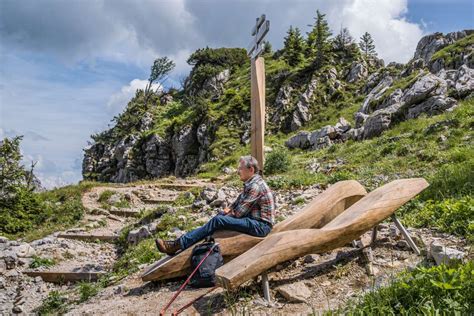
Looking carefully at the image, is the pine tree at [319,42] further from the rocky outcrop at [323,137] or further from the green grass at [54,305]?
the green grass at [54,305]

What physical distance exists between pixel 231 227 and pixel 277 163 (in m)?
10.3

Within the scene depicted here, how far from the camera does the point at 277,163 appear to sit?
1584 centimetres

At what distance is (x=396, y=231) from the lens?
6.05 m

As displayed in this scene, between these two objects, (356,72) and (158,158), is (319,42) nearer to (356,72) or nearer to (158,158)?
(356,72)

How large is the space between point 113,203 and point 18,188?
376cm

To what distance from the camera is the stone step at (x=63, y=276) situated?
8.75 m

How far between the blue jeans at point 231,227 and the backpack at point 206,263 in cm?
20

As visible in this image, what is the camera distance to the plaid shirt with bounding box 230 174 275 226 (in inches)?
226

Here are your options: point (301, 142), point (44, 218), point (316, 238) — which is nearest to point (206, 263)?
point (316, 238)

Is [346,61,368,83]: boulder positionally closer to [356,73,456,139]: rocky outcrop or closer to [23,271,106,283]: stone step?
[356,73,456,139]: rocky outcrop

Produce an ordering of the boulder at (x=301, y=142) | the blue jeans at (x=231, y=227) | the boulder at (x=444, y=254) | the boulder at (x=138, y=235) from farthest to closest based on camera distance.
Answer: the boulder at (x=301, y=142) → the boulder at (x=138, y=235) → the blue jeans at (x=231, y=227) → the boulder at (x=444, y=254)

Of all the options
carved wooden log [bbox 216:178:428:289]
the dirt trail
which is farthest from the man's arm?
the dirt trail

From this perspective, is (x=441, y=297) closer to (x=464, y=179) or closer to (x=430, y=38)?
(x=464, y=179)

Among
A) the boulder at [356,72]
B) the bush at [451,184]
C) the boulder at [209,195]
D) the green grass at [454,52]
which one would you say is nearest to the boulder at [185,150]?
the boulder at [356,72]
